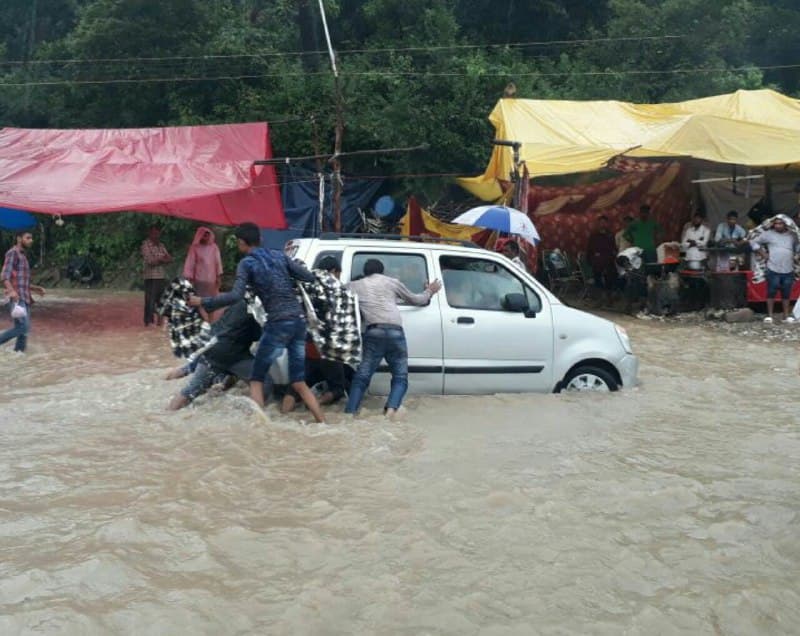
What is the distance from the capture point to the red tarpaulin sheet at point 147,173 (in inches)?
558

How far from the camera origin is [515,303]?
756 centimetres

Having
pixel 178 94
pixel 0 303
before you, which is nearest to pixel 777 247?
pixel 0 303

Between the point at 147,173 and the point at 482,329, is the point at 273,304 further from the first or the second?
the point at 147,173

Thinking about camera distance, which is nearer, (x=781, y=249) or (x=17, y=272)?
(x=17, y=272)

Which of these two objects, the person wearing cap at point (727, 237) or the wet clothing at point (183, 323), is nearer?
the wet clothing at point (183, 323)

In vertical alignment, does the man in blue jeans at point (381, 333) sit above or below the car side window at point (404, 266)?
below

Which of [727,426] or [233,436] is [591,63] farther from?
[233,436]

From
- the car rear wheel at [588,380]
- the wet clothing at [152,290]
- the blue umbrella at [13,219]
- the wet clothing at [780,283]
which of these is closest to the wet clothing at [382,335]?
the car rear wheel at [588,380]

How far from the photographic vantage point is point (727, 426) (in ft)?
24.4

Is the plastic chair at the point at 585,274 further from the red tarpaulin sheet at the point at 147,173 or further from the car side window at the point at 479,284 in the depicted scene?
the car side window at the point at 479,284

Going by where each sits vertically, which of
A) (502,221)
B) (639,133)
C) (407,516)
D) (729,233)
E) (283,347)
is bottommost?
(407,516)

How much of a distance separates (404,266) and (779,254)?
24.6ft

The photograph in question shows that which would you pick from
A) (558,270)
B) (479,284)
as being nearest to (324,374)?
(479,284)

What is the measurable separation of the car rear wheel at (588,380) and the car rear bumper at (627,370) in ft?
0.40
